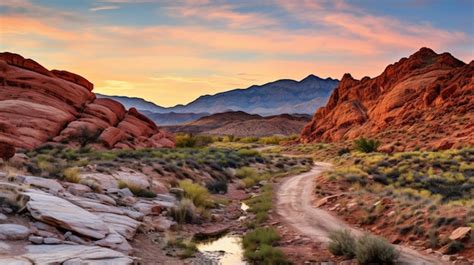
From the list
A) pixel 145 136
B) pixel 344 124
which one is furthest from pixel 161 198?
pixel 344 124

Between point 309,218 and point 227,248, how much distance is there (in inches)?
191

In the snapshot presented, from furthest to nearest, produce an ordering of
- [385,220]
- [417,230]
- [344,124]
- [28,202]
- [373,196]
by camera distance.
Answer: [344,124] → [373,196] → [385,220] → [417,230] → [28,202]

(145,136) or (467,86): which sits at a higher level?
(467,86)

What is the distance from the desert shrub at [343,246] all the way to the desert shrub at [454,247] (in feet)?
8.23

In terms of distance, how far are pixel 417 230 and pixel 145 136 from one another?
1631 inches

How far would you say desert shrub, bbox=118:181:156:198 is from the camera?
1903cm

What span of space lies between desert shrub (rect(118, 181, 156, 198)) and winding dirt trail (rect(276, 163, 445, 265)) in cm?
572

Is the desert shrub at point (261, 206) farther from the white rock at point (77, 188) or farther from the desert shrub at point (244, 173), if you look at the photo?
the desert shrub at point (244, 173)

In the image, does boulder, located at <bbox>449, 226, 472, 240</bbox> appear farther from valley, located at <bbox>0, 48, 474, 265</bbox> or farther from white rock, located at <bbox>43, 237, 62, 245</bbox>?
white rock, located at <bbox>43, 237, 62, 245</bbox>

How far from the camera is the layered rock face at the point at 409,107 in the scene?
168ft

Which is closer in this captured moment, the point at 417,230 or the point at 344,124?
the point at 417,230

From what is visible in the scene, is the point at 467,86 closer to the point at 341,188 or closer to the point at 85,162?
the point at 341,188

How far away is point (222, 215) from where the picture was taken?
1962 cm

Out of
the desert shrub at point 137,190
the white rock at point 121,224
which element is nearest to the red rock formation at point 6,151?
the desert shrub at point 137,190
